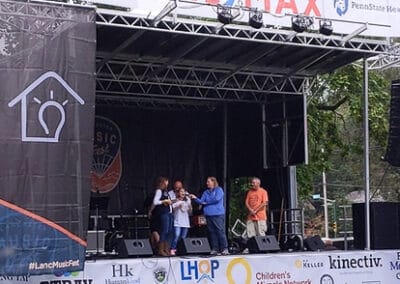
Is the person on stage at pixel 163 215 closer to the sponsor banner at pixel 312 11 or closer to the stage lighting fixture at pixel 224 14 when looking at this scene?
the sponsor banner at pixel 312 11

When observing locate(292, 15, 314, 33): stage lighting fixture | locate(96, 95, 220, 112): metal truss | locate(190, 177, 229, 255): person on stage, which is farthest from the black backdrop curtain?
locate(292, 15, 314, 33): stage lighting fixture

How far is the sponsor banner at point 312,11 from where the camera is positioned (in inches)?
425

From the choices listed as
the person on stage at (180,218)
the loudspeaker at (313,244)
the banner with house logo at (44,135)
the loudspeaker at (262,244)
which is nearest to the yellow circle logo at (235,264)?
the loudspeaker at (262,244)

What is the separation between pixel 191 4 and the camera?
35.8 feet

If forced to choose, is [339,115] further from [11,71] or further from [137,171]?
[11,71]

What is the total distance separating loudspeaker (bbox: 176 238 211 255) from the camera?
11586 mm

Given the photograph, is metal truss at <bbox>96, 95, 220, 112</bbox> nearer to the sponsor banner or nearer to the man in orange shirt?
the man in orange shirt

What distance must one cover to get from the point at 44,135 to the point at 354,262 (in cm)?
562

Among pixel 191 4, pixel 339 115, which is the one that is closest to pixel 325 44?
pixel 191 4

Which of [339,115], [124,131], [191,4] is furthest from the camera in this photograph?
[339,115]

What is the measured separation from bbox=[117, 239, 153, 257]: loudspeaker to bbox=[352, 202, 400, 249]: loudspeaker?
4.02 meters

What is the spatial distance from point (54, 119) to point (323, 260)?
4.97 m

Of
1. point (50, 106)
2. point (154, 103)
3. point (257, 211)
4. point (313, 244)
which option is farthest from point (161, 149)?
point (50, 106)

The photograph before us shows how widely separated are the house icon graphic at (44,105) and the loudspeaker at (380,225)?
234 inches
